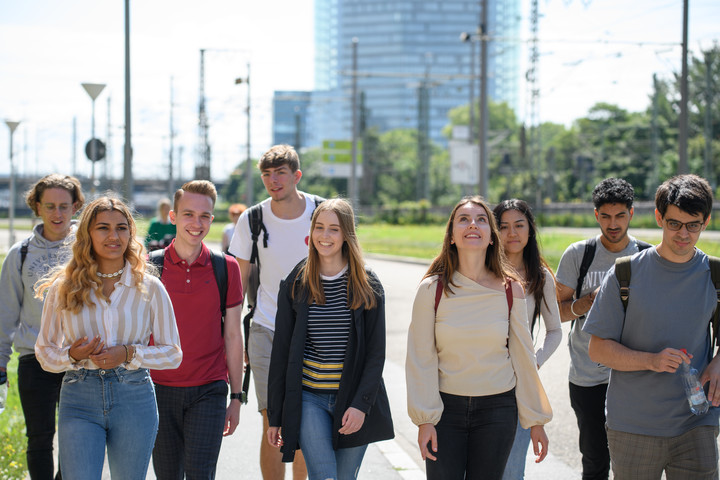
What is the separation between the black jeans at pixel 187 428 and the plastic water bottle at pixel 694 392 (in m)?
2.28

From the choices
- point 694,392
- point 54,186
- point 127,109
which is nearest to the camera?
point 694,392

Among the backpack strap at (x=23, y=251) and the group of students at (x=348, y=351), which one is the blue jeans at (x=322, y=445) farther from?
the backpack strap at (x=23, y=251)

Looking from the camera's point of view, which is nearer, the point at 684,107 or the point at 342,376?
the point at 342,376

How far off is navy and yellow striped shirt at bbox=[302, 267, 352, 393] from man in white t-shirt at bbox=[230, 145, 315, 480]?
4.36ft

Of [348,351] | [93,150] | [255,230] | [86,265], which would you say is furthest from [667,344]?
[93,150]

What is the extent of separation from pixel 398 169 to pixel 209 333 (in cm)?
10522

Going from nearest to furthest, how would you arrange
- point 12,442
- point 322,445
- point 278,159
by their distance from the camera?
point 322,445 → point 278,159 → point 12,442

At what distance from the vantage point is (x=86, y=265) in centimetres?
390

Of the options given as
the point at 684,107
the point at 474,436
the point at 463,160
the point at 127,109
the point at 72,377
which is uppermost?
the point at 684,107

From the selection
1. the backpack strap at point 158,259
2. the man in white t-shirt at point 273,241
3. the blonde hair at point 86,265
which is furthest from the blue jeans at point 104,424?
the man in white t-shirt at point 273,241

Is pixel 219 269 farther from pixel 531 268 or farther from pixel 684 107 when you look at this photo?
pixel 684 107

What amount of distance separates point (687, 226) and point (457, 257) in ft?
3.37

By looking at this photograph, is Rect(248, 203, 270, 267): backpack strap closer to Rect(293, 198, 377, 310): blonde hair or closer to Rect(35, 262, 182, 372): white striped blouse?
Rect(293, 198, 377, 310): blonde hair

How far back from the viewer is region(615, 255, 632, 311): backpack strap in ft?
12.6
